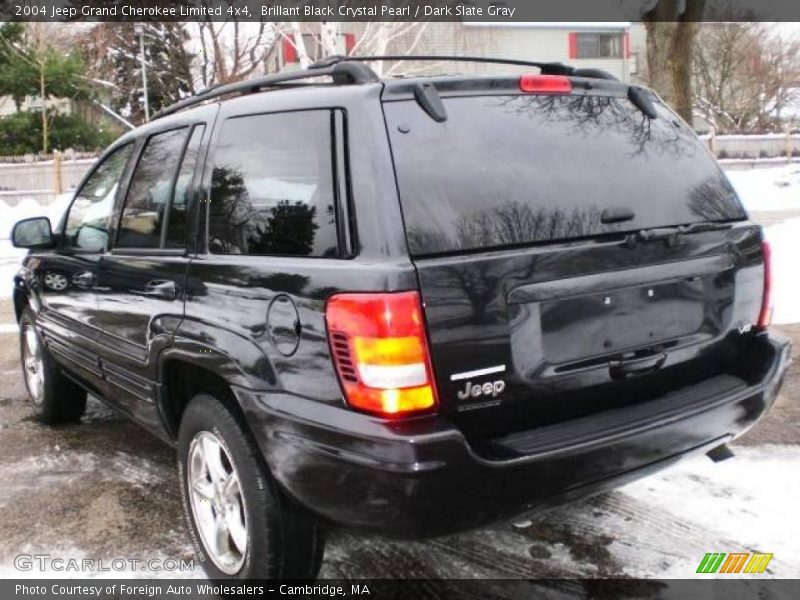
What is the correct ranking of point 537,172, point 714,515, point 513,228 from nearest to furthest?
point 513,228 → point 537,172 → point 714,515

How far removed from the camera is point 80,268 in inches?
153

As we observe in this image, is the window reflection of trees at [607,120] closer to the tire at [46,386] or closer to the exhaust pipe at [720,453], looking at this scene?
the exhaust pipe at [720,453]

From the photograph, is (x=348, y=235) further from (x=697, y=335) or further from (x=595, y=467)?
(x=697, y=335)

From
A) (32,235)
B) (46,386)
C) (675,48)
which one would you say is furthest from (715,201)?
(675,48)

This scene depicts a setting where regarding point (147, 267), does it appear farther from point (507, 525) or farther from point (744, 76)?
point (744, 76)

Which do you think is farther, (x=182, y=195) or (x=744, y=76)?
(x=744, y=76)

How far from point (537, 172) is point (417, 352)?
0.76 m

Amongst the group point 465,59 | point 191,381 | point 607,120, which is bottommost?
point 191,381

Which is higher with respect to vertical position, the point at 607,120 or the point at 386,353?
the point at 607,120

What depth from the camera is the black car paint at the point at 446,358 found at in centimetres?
219

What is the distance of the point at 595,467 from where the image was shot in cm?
237

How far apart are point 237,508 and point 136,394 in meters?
0.88

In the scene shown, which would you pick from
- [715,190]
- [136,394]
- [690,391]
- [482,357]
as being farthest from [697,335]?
[136,394]

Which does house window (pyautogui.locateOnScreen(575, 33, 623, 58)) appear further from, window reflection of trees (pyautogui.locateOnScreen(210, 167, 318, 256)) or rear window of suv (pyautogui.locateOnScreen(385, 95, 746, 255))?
window reflection of trees (pyautogui.locateOnScreen(210, 167, 318, 256))
